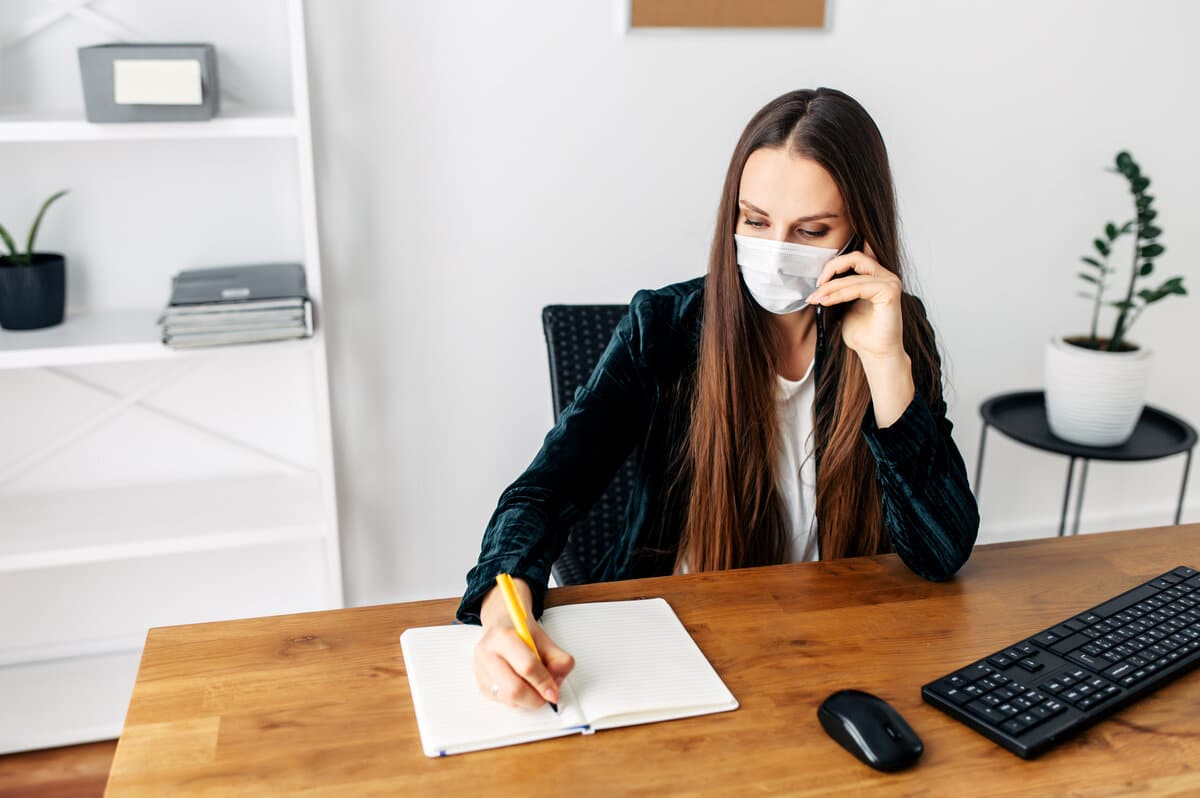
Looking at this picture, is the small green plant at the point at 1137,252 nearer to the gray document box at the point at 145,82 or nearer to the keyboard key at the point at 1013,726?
the keyboard key at the point at 1013,726

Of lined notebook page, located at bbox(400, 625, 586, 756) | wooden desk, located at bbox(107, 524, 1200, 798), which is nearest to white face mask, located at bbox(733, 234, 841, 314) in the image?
wooden desk, located at bbox(107, 524, 1200, 798)

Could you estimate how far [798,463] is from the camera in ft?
4.87

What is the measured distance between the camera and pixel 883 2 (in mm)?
2213

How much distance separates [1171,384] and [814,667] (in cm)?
210

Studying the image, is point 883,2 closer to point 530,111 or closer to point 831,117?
point 530,111

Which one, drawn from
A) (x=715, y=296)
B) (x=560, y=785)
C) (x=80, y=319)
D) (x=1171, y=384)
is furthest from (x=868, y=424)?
(x=1171, y=384)

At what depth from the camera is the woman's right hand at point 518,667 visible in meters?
0.95

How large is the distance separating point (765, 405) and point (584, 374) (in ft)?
1.14

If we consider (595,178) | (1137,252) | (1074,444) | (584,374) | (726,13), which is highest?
(726,13)

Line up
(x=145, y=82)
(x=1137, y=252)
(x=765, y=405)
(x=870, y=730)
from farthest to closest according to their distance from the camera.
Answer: (x=1137, y=252) < (x=145, y=82) < (x=765, y=405) < (x=870, y=730)

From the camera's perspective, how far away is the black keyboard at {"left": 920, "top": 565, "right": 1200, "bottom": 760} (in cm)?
95

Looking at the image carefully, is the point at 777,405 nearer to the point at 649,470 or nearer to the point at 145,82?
the point at 649,470

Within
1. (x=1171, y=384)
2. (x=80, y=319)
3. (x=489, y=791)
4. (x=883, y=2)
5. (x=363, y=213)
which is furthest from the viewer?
(x=1171, y=384)

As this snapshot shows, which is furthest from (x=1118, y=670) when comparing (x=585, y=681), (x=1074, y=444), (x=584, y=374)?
(x=1074, y=444)
